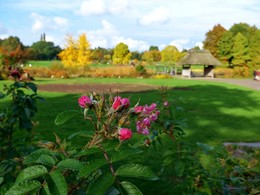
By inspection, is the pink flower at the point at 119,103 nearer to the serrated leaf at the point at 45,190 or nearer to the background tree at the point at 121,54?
the serrated leaf at the point at 45,190

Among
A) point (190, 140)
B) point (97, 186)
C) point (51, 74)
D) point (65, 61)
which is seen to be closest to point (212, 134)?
point (190, 140)

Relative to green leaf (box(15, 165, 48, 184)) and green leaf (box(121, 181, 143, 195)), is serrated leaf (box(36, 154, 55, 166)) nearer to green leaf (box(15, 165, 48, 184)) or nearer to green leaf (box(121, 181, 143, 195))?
green leaf (box(15, 165, 48, 184))

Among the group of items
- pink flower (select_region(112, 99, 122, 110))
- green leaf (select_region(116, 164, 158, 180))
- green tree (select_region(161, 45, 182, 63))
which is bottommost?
green leaf (select_region(116, 164, 158, 180))

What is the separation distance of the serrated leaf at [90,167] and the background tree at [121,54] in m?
52.4

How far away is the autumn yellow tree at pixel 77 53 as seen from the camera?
35.2m

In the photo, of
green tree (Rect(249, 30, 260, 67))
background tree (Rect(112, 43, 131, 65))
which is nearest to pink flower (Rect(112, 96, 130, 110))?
green tree (Rect(249, 30, 260, 67))

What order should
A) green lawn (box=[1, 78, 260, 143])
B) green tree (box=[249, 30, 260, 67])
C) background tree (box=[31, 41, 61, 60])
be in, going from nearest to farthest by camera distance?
green lawn (box=[1, 78, 260, 143]) < green tree (box=[249, 30, 260, 67]) < background tree (box=[31, 41, 61, 60])

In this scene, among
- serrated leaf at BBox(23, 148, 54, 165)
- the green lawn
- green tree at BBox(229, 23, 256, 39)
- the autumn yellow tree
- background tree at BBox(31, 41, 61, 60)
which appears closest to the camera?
serrated leaf at BBox(23, 148, 54, 165)

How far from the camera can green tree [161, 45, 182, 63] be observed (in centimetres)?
5709

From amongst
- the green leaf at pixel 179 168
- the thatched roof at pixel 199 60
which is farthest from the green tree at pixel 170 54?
the green leaf at pixel 179 168

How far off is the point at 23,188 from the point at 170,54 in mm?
57268

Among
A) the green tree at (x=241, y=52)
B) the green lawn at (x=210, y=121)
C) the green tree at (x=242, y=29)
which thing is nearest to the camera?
the green lawn at (x=210, y=121)

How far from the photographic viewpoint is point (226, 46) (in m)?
47.2

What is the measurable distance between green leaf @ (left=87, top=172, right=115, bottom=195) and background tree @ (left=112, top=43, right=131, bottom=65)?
5237 cm
